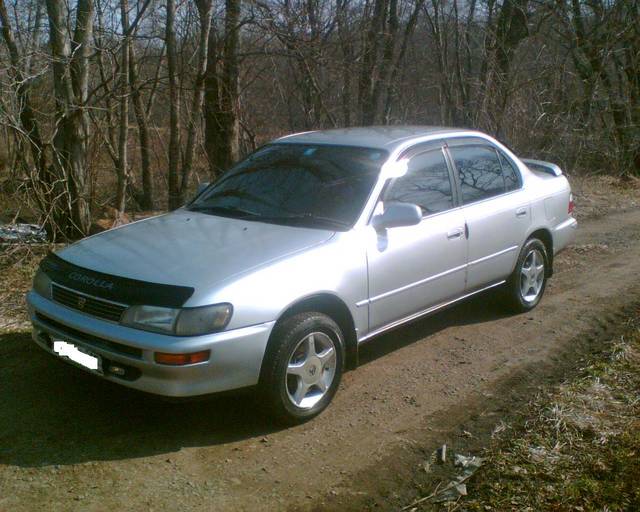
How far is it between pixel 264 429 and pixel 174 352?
2.69 feet

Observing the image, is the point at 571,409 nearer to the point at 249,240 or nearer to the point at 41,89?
the point at 249,240

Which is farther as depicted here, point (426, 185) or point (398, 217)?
point (426, 185)

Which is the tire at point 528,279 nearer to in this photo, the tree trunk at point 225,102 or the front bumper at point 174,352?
the front bumper at point 174,352

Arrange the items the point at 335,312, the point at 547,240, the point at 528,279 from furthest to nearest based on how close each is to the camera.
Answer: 1. the point at 547,240
2. the point at 528,279
3. the point at 335,312

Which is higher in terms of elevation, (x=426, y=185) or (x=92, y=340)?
(x=426, y=185)

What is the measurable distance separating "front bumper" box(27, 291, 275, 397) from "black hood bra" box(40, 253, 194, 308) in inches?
6.1

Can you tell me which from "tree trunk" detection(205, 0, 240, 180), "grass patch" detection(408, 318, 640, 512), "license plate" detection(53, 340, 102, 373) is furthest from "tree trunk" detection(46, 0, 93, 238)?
"grass patch" detection(408, 318, 640, 512)

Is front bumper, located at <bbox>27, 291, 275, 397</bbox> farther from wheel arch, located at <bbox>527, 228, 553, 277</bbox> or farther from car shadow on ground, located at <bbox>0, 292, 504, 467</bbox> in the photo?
wheel arch, located at <bbox>527, 228, 553, 277</bbox>

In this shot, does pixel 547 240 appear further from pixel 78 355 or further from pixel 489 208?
pixel 78 355

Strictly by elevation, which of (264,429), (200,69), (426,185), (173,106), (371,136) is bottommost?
(264,429)

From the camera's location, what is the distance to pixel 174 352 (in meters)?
3.74

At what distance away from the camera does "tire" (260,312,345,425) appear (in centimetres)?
403

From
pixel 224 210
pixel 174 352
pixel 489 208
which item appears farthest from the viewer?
pixel 489 208

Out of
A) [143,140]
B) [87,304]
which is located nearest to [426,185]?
[87,304]
